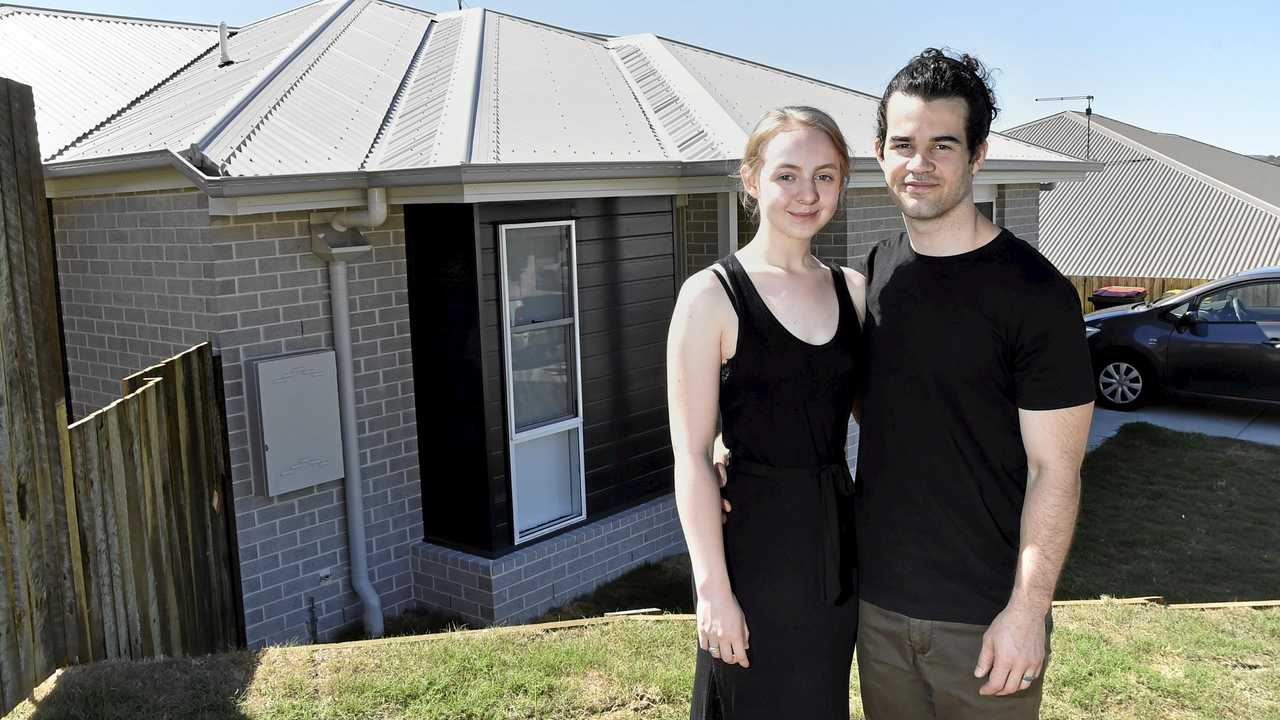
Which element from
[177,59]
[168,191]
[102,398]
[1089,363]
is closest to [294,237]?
[168,191]

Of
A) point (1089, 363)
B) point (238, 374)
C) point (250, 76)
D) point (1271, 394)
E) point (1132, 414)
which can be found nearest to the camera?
point (1089, 363)

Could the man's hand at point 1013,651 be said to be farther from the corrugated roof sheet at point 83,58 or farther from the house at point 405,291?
the corrugated roof sheet at point 83,58

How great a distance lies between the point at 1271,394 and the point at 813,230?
418 inches

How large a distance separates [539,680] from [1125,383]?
9888 millimetres

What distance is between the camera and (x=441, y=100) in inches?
281

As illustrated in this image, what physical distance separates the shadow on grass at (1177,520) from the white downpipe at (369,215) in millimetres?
4930

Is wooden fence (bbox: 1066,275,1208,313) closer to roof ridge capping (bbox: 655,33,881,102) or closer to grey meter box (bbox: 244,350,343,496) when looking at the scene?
roof ridge capping (bbox: 655,33,881,102)

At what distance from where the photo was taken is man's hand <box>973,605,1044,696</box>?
8.24 feet

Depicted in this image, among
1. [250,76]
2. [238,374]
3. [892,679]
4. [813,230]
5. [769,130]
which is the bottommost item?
[892,679]

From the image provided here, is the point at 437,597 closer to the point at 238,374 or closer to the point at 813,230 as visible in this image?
the point at 238,374

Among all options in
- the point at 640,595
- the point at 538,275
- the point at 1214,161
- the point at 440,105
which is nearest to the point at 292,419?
the point at 538,275

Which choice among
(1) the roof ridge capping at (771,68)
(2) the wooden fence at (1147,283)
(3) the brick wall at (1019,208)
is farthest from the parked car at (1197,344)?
(2) the wooden fence at (1147,283)

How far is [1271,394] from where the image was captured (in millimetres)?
11188

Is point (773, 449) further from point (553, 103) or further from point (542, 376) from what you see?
point (553, 103)
